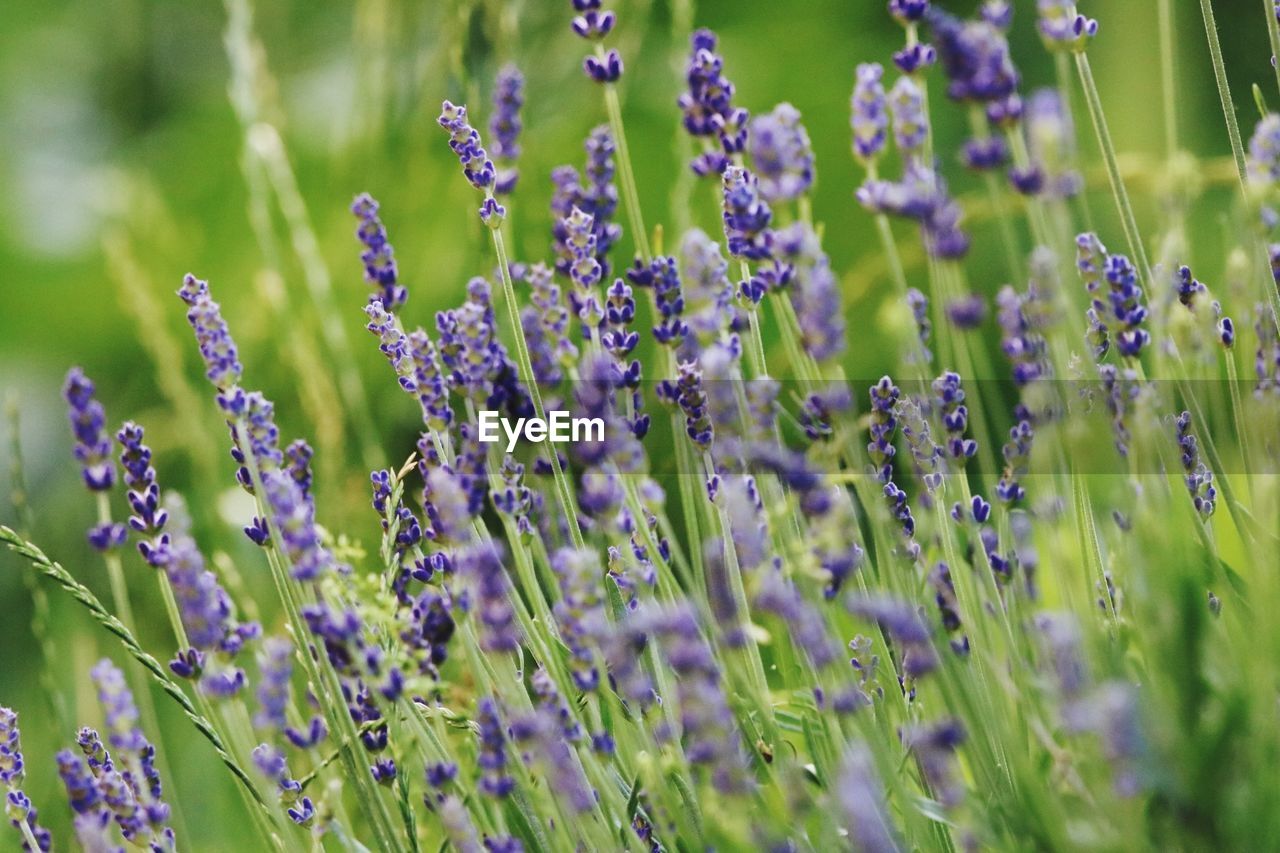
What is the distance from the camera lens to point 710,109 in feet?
3.58

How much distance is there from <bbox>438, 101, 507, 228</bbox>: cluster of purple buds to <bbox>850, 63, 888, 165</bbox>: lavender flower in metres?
0.29

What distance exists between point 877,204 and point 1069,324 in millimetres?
208

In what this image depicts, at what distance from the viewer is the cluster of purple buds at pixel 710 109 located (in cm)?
107

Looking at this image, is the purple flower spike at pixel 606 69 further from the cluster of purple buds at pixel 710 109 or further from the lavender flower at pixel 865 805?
the lavender flower at pixel 865 805

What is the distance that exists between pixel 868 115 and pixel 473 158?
319 millimetres

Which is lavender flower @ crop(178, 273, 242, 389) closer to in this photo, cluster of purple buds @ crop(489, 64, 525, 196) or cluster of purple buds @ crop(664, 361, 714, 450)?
cluster of purple buds @ crop(664, 361, 714, 450)

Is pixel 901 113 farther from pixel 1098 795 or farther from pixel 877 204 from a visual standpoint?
pixel 1098 795

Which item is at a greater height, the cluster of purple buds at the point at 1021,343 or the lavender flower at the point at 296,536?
the cluster of purple buds at the point at 1021,343

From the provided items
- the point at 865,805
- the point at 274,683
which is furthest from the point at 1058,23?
the point at 274,683

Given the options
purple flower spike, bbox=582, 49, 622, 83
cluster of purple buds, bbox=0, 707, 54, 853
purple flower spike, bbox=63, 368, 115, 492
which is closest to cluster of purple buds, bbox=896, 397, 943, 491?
purple flower spike, bbox=582, 49, 622, 83

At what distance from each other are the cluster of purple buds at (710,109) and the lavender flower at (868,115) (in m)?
0.20

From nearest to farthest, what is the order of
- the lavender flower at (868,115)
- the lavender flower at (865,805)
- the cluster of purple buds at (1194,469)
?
the lavender flower at (865,805) → the lavender flower at (868,115) → the cluster of purple buds at (1194,469)

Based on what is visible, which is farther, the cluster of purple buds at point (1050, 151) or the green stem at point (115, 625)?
the green stem at point (115, 625)

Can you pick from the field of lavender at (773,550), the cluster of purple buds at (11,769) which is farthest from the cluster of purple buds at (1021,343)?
the cluster of purple buds at (11,769)
